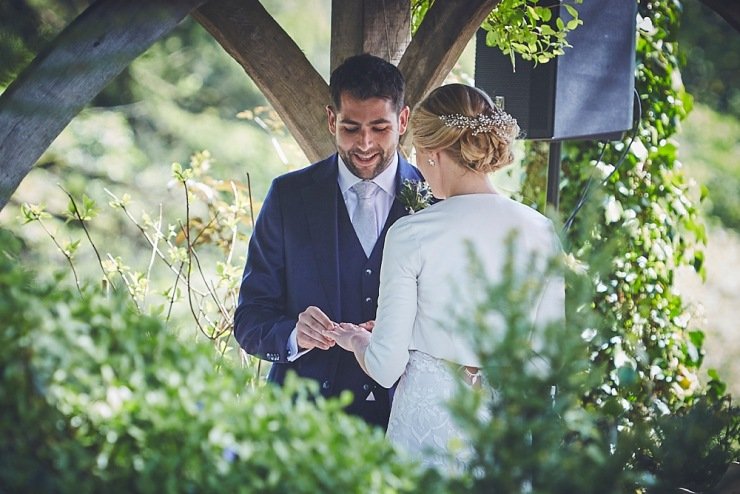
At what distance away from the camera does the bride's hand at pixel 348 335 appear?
243 cm

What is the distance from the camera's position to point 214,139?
8852 millimetres

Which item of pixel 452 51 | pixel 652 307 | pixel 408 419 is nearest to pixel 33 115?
pixel 408 419

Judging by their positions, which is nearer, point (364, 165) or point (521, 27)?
point (364, 165)

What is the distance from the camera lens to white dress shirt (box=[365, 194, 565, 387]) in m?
2.26

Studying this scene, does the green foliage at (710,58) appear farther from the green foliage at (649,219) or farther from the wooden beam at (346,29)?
the wooden beam at (346,29)

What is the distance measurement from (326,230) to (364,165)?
0.20m

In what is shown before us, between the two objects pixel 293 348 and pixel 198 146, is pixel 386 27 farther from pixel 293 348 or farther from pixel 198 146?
pixel 198 146

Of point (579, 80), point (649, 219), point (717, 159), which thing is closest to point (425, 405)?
point (579, 80)

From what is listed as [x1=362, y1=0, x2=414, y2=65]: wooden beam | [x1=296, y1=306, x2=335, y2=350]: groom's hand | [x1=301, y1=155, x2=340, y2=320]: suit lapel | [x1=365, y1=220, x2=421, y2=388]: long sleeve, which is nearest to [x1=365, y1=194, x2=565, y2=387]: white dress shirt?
[x1=365, y1=220, x2=421, y2=388]: long sleeve

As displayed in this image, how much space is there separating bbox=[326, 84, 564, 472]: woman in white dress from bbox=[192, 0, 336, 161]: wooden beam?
82 centimetres

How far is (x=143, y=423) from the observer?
4.43 ft

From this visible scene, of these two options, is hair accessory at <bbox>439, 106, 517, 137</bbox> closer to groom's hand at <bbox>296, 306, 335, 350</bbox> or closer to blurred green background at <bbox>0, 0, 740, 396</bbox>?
groom's hand at <bbox>296, 306, 335, 350</bbox>

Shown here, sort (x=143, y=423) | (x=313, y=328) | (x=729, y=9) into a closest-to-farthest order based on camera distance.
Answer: (x=143, y=423) < (x=729, y=9) < (x=313, y=328)

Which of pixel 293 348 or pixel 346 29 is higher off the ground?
pixel 346 29
